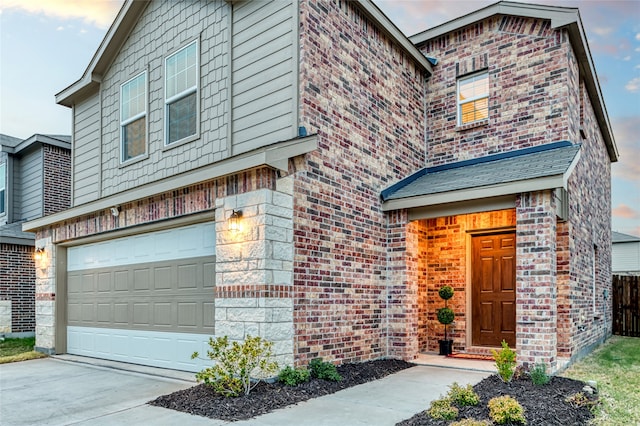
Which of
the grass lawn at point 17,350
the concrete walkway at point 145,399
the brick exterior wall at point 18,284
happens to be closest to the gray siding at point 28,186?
the brick exterior wall at point 18,284

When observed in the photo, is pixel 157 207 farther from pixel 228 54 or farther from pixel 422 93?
pixel 422 93

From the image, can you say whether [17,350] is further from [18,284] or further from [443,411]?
[443,411]

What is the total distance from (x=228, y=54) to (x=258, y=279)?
368 cm

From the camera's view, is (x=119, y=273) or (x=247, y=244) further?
(x=119, y=273)

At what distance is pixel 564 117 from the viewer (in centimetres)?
837

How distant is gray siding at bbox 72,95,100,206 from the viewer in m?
10.2

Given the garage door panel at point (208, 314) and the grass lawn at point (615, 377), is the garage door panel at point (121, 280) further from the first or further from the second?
the grass lawn at point (615, 377)

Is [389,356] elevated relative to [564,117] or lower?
lower

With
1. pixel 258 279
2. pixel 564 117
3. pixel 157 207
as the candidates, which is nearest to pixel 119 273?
pixel 157 207

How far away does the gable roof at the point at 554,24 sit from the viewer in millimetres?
8391

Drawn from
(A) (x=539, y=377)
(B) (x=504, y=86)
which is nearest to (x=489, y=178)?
(B) (x=504, y=86)

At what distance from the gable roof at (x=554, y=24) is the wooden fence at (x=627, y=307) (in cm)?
619

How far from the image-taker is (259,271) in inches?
239

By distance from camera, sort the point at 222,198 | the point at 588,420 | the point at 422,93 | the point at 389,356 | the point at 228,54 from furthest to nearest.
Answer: the point at 422,93 → the point at 389,356 → the point at 228,54 → the point at 222,198 → the point at 588,420
